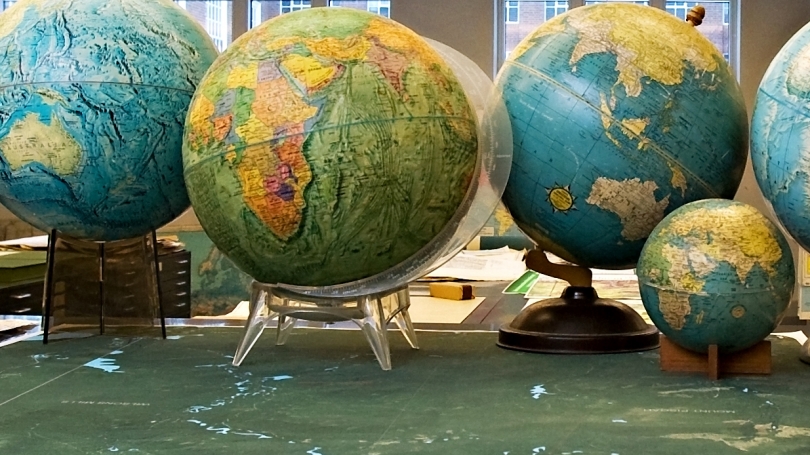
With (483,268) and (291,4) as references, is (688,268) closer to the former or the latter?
(483,268)

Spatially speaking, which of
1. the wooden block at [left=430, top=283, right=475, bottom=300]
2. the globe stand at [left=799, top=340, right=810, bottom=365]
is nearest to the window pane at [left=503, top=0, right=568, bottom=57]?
the wooden block at [left=430, top=283, right=475, bottom=300]

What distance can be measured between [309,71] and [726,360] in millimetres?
882

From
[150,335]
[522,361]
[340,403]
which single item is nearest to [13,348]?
[150,335]

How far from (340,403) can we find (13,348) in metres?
0.93

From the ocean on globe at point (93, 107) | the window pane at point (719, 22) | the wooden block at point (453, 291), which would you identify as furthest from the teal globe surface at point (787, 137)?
the window pane at point (719, 22)

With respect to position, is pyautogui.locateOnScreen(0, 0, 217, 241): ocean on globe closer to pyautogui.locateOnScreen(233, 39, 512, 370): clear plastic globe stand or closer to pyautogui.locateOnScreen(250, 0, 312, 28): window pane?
pyautogui.locateOnScreen(233, 39, 512, 370): clear plastic globe stand

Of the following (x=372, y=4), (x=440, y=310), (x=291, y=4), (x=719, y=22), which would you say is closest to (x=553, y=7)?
(x=719, y=22)

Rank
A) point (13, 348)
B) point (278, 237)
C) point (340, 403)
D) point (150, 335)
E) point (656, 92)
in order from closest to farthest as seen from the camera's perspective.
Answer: point (340, 403) → point (278, 237) → point (656, 92) → point (13, 348) → point (150, 335)

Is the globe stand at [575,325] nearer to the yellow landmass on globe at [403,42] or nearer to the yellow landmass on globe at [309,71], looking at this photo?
the yellow landmass on globe at [403,42]

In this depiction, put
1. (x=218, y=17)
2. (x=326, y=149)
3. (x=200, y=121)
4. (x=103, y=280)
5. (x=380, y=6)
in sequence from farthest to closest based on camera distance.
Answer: (x=218, y=17) < (x=380, y=6) < (x=103, y=280) < (x=200, y=121) < (x=326, y=149)

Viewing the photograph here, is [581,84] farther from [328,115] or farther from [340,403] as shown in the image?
[340,403]

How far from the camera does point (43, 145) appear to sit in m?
1.79

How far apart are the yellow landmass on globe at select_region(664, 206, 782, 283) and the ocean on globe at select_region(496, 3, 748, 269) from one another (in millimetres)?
187

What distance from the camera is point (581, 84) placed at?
1754 millimetres
